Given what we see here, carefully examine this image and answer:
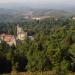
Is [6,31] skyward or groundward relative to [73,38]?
groundward

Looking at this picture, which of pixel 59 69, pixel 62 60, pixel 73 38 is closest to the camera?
pixel 59 69

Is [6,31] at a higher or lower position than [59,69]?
lower

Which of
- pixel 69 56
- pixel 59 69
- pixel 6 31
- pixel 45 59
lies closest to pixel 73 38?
pixel 69 56

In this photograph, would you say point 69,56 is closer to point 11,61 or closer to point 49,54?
point 49,54

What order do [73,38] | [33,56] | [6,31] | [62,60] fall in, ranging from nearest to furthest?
1. [62,60]
2. [33,56]
3. [73,38]
4. [6,31]

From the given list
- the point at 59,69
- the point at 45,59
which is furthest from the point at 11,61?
the point at 59,69

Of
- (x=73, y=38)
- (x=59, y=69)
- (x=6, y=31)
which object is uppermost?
(x=59, y=69)

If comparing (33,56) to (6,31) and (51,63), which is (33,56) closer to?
(51,63)

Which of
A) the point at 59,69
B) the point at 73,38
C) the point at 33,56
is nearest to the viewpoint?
the point at 59,69

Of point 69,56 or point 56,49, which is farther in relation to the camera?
point 69,56

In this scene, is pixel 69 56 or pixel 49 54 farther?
pixel 69 56
